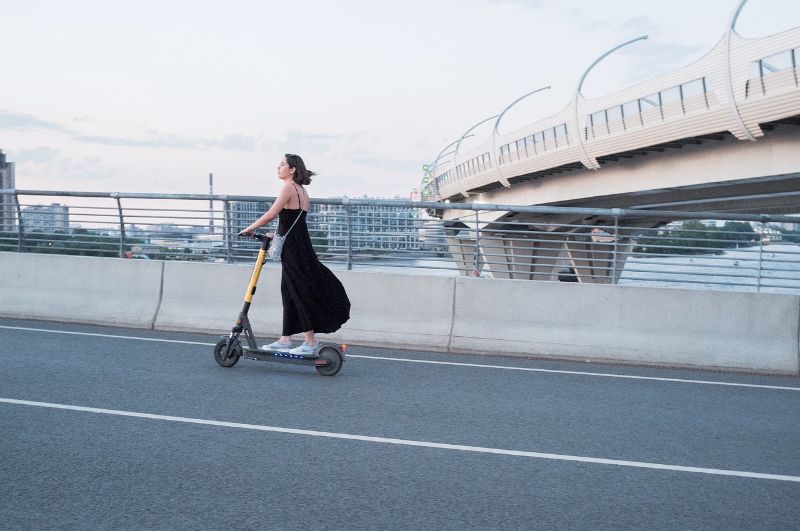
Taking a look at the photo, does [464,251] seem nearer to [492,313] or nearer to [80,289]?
[492,313]

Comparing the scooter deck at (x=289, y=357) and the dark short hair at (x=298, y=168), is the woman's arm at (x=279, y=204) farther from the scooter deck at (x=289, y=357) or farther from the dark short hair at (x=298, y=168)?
the scooter deck at (x=289, y=357)

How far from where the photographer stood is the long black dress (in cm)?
909

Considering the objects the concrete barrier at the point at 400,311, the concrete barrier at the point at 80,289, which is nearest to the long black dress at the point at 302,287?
the concrete barrier at the point at 400,311

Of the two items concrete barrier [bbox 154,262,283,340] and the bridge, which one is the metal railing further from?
the bridge

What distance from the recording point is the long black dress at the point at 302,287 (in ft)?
29.8

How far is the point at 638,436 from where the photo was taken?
22.6 feet

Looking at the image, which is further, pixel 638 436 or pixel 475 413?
pixel 475 413

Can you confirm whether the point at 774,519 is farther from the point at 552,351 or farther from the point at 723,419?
the point at 552,351

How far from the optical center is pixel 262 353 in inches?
357

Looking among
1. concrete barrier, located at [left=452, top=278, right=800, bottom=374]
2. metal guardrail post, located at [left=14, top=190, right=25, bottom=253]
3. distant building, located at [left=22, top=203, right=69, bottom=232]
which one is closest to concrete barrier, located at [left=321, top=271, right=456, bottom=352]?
concrete barrier, located at [left=452, top=278, right=800, bottom=374]

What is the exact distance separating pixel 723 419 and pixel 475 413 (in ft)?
6.56

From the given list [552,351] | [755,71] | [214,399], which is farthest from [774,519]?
[755,71]

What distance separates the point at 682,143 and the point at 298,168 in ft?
75.8

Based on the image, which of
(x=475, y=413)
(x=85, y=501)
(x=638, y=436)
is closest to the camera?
(x=85, y=501)
